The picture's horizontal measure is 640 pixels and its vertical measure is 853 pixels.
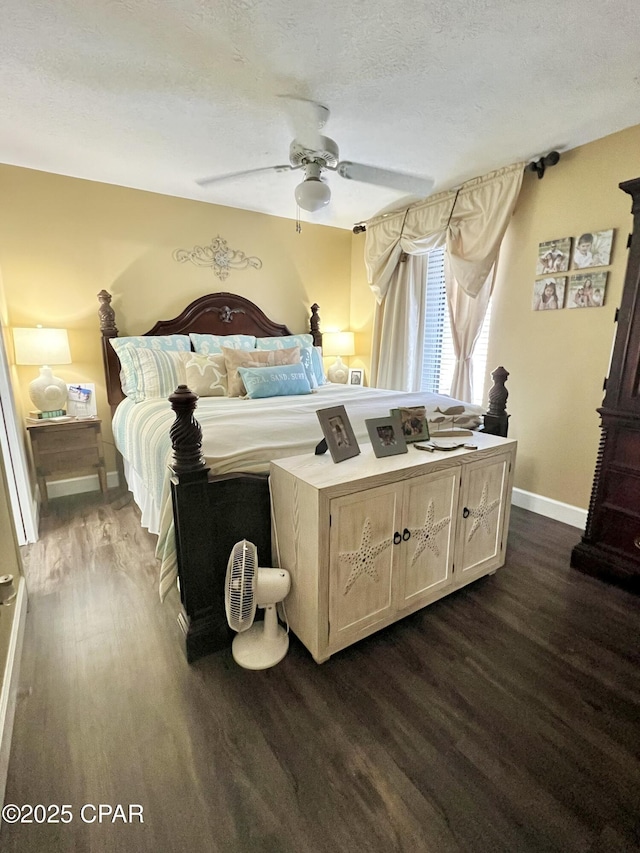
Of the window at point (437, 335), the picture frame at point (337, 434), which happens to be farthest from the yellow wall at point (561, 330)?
the picture frame at point (337, 434)

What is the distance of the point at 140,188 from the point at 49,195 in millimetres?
656

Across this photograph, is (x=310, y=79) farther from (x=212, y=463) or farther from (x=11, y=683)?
(x=11, y=683)

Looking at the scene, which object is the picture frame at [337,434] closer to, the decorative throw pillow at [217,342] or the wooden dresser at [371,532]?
the wooden dresser at [371,532]

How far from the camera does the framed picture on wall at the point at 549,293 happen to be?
264cm

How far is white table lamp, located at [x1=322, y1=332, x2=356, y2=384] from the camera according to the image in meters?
4.24

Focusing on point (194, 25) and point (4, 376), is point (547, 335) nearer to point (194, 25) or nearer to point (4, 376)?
point (194, 25)

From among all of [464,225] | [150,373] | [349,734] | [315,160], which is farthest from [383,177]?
[349,734]

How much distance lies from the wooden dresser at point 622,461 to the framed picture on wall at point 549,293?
0.77 metres

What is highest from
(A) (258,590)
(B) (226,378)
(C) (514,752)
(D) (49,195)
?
(D) (49,195)

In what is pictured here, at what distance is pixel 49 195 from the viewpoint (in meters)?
2.89

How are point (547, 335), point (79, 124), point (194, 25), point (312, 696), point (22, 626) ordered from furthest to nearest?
1. point (547, 335)
2. point (79, 124)
3. point (22, 626)
4. point (194, 25)
5. point (312, 696)

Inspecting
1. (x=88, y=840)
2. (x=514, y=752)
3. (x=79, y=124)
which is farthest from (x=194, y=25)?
(x=514, y=752)

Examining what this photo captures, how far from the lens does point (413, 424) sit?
1.84 meters

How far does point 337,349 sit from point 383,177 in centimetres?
213
